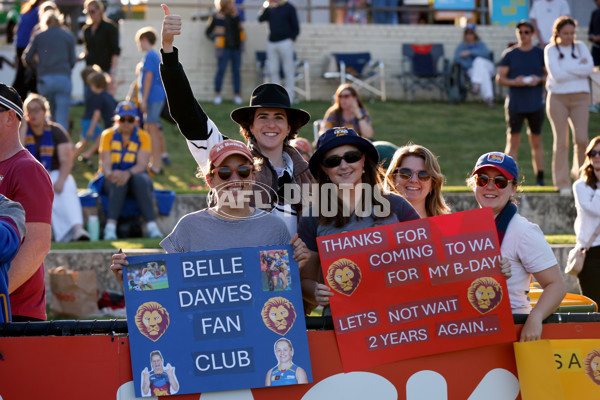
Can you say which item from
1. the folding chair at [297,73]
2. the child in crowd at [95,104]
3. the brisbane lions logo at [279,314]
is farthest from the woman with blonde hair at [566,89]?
the folding chair at [297,73]

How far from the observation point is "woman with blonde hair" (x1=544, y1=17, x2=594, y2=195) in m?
10.4

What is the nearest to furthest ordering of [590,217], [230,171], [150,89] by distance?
[230,171]
[590,217]
[150,89]

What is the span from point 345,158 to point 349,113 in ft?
19.8

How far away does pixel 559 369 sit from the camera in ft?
12.5

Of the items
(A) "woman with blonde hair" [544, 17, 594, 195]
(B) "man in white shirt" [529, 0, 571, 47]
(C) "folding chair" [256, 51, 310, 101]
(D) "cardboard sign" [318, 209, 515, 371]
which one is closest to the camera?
(D) "cardboard sign" [318, 209, 515, 371]

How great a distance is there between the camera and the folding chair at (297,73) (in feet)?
63.2

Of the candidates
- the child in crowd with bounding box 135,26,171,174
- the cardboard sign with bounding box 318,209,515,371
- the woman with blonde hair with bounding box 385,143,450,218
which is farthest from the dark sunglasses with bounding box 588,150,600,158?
the child in crowd with bounding box 135,26,171,174

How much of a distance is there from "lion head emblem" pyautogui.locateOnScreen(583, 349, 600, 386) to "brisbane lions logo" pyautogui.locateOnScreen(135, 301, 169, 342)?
5.85 ft

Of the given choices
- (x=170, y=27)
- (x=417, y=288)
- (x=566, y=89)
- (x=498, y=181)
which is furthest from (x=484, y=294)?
(x=566, y=89)

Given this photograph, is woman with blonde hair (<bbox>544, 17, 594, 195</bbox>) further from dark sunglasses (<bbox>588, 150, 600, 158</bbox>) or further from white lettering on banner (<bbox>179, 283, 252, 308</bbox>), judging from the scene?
white lettering on banner (<bbox>179, 283, 252, 308</bbox>)

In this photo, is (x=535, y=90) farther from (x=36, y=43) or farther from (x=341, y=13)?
(x=341, y=13)

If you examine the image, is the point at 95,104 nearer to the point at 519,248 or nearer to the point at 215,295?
the point at 215,295

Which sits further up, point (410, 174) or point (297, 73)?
point (297, 73)

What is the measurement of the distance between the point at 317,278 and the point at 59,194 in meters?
6.19
